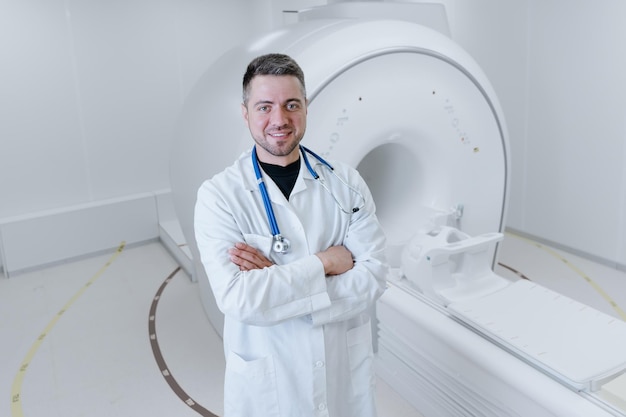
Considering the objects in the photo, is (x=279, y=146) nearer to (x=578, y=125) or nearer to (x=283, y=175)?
(x=283, y=175)

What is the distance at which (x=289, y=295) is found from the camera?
107 centimetres

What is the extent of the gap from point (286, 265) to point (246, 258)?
85mm

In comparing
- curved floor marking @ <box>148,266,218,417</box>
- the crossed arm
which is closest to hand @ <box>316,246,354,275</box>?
the crossed arm

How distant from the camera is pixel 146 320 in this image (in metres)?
2.72

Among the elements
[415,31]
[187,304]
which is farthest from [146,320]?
[415,31]

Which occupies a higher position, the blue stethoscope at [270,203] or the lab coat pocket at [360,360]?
the blue stethoscope at [270,203]

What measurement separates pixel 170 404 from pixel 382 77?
4.91 ft

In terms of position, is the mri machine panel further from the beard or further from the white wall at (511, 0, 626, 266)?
the white wall at (511, 0, 626, 266)

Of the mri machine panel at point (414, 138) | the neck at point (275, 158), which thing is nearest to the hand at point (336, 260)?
the neck at point (275, 158)

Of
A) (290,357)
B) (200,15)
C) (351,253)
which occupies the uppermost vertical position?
(200,15)

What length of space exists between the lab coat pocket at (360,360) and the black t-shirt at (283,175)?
362mm

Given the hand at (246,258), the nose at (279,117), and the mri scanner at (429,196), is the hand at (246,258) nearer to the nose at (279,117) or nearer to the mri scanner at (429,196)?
the nose at (279,117)

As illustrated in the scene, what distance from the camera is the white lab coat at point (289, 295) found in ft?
3.50

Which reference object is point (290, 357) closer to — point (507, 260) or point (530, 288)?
point (530, 288)
